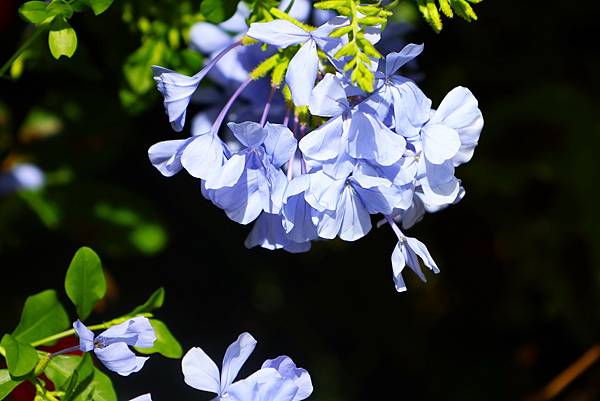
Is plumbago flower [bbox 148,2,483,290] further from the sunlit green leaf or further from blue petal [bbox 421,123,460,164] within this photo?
the sunlit green leaf

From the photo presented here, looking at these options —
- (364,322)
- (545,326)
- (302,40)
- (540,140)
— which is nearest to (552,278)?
(545,326)

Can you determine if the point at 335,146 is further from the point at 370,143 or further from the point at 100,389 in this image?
the point at 100,389

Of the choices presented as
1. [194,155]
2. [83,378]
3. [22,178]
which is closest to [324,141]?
[194,155]

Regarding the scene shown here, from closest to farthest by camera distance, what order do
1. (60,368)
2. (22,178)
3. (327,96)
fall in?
(327,96)
(60,368)
(22,178)

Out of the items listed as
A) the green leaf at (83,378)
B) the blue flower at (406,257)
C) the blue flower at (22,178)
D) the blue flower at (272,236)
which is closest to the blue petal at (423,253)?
the blue flower at (406,257)

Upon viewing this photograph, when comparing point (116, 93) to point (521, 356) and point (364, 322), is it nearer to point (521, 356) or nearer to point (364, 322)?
point (364, 322)

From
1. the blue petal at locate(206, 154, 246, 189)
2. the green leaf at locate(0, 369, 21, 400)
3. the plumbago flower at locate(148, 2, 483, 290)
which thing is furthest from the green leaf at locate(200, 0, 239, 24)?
the green leaf at locate(0, 369, 21, 400)

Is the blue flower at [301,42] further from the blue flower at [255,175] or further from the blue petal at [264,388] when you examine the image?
the blue petal at [264,388]
